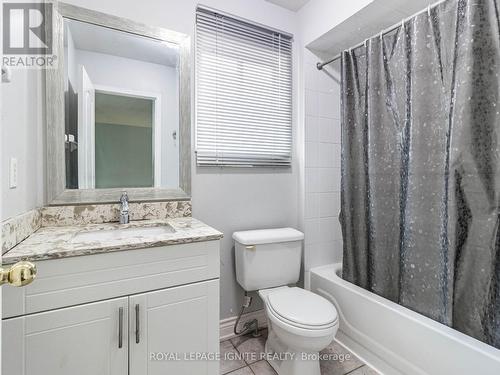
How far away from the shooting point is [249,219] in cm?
187

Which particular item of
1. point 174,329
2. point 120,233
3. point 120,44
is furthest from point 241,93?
point 174,329

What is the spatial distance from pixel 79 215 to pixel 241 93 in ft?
4.03

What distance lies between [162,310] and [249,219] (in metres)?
0.89

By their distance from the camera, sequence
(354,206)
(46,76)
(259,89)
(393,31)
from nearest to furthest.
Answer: (46,76), (393,31), (354,206), (259,89)

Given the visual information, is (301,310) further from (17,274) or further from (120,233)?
(17,274)

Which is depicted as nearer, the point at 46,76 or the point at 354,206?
the point at 46,76

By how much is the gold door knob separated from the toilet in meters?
1.09

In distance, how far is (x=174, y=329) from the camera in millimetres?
1123

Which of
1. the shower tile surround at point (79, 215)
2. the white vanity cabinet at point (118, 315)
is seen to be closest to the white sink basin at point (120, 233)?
the shower tile surround at point (79, 215)

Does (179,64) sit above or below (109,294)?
above

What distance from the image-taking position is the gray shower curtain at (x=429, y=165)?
116 centimetres

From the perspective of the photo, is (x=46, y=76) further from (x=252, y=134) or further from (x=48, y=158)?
(x=252, y=134)

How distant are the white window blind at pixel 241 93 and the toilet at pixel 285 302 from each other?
56cm

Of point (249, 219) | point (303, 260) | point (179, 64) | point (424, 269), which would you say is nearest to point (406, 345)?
point (424, 269)
